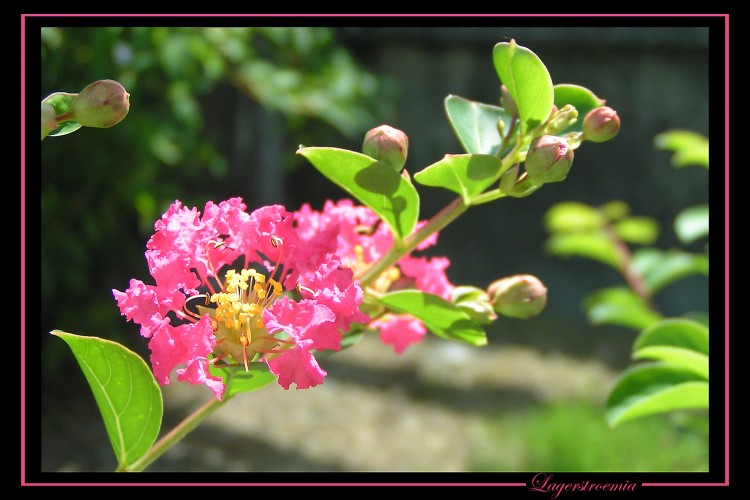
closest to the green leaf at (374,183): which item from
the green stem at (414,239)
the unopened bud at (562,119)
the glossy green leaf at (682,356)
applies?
the green stem at (414,239)

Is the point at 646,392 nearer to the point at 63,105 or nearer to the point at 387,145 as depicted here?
the point at 387,145

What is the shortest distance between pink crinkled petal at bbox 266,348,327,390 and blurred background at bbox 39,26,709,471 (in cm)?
133

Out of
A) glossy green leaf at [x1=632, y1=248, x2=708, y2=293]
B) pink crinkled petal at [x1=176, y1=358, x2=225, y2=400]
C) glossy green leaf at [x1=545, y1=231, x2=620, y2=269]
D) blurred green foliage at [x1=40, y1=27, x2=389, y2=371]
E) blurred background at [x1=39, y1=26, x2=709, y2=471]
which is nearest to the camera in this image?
pink crinkled petal at [x1=176, y1=358, x2=225, y2=400]

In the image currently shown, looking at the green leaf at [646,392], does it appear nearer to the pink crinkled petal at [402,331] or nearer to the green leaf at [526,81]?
the pink crinkled petal at [402,331]

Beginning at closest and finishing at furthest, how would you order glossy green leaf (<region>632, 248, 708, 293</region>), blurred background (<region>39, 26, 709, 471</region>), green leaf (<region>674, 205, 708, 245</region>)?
green leaf (<region>674, 205, 708, 245</region>)
glossy green leaf (<region>632, 248, 708, 293</region>)
blurred background (<region>39, 26, 709, 471</region>)

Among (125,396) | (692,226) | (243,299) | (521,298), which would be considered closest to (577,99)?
(521,298)

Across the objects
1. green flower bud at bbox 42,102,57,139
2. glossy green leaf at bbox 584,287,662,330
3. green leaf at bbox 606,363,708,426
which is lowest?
green leaf at bbox 606,363,708,426

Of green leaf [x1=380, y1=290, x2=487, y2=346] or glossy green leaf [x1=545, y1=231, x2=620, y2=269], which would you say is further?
glossy green leaf [x1=545, y1=231, x2=620, y2=269]

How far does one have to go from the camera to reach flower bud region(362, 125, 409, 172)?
1.91ft

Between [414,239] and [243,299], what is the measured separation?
5.6 inches

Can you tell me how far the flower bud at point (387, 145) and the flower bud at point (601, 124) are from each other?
14 cm

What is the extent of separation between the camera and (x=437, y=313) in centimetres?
61

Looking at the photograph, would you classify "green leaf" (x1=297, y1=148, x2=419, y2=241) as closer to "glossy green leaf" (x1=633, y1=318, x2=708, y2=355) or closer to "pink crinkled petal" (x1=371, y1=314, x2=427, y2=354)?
"pink crinkled petal" (x1=371, y1=314, x2=427, y2=354)

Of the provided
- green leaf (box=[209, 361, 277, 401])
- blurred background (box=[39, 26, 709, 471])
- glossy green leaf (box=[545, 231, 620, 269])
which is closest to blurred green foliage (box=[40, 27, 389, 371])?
blurred background (box=[39, 26, 709, 471])
